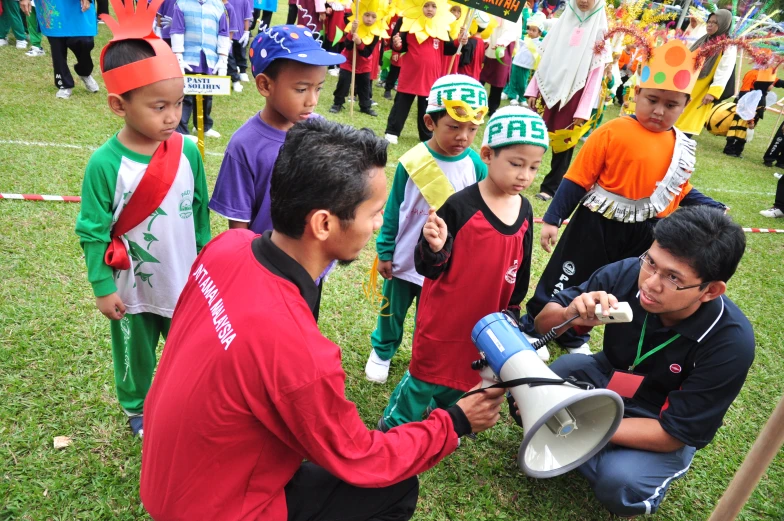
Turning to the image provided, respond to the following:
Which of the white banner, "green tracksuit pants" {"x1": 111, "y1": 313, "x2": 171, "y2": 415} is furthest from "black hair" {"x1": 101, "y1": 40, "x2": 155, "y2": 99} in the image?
"green tracksuit pants" {"x1": 111, "y1": 313, "x2": 171, "y2": 415}

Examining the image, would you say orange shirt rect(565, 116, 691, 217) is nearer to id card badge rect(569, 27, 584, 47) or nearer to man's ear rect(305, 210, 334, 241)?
man's ear rect(305, 210, 334, 241)

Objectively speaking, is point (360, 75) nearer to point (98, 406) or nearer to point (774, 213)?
point (774, 213)

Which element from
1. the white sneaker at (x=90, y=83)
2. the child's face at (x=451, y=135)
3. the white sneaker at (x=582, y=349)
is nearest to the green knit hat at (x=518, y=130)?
the child's face at (x=451, y=135)

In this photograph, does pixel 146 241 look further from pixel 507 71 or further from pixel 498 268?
pixel 507 71

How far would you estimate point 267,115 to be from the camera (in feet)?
8.41

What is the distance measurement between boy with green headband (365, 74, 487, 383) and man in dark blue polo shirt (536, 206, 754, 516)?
2.75ft

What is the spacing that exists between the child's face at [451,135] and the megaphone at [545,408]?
1.14m

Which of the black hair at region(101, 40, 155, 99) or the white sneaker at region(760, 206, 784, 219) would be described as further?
the white sneaker at region(760, 206, 784, 219)

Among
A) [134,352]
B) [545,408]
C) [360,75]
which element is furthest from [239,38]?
[545,408]

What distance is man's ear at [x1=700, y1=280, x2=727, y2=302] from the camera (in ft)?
7.59

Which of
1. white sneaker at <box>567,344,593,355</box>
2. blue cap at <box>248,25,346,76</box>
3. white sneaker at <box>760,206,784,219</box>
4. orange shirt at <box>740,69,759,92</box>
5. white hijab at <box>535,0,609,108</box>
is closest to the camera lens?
blue cap at <box>248,25,346,76</box>

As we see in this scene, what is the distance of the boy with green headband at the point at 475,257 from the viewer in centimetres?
246

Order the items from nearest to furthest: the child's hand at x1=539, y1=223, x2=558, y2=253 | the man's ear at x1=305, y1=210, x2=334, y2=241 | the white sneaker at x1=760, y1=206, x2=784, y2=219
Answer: the man's ear at x1=305, y1=210, x2=334, y2=241, the child's hand at x1=539, y1=223, x2=558, y2=253, the white sneaker at x1=760, y1=206, x2=784, y2=219

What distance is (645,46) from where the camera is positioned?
3453mm
